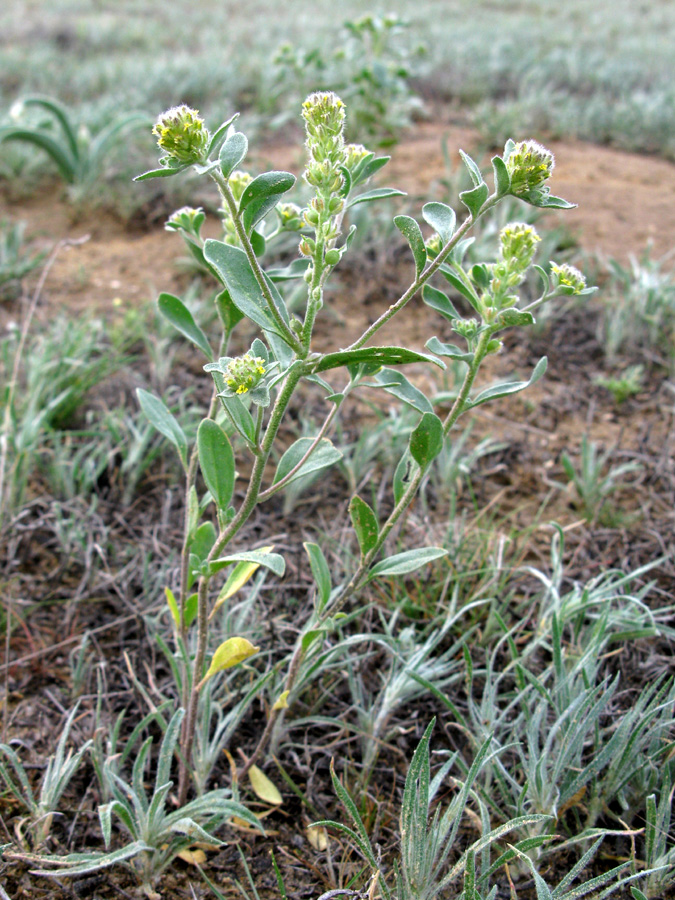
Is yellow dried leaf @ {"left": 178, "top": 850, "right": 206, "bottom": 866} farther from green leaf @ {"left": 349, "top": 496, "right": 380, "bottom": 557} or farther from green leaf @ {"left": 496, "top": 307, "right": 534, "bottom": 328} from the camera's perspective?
green leaf @ {"left": 496, "top": 307, "right": 534, "bottom": 328}

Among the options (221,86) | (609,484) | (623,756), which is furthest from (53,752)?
(221,86)

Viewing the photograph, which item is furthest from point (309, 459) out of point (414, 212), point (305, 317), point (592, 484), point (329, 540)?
point (414, 212)

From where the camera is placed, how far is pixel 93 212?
4.00 metres

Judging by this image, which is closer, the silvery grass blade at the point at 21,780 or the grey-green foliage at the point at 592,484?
the silvery grass blade at the point at 21,780

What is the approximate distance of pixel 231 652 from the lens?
142 centimetres

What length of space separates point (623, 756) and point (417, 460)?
0.80 meters

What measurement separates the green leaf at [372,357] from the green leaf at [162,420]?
0.45m

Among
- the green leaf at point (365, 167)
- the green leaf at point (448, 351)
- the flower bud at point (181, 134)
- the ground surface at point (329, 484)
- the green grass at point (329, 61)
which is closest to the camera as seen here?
the flower bud at point (181, 134)

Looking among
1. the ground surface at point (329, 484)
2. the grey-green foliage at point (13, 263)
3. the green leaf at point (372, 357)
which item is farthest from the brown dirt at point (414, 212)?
the green leaf at point (372, 357)

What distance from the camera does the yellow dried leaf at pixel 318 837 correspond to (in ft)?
4.99

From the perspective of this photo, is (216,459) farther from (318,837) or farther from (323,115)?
(318,837)

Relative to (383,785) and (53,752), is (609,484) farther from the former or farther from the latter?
(53,752)

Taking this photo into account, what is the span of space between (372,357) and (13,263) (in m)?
2.71

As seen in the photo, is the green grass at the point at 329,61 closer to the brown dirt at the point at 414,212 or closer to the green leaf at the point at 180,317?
the brown dirt at the point at 414,212
